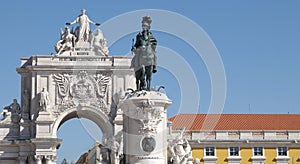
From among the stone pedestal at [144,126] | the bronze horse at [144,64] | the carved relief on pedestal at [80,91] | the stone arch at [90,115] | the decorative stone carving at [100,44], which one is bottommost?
the stone pedestal at [144,126]

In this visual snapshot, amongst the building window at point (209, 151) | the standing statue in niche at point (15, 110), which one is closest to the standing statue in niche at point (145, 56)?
the standing statue in niche at point (15, 110)

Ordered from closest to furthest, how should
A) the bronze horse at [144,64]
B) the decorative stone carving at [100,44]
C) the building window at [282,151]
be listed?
the bronze horse at [144,64] < the decorative stone carving at [100,44] < the building window at [282,151]

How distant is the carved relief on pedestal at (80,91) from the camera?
196 ft

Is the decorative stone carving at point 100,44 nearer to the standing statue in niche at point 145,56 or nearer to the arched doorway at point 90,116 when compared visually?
the arched doorway at point 90,116

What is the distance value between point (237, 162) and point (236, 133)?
2.52 m

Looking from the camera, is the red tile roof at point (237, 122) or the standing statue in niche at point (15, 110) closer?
the standing statue in niche at point (15, 110)

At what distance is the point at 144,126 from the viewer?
79.7 ft

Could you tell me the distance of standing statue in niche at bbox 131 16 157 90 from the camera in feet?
81.4

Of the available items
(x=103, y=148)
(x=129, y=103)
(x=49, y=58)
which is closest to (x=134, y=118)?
(x=129, y=103)

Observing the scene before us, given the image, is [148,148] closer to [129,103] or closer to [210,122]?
[129,103]

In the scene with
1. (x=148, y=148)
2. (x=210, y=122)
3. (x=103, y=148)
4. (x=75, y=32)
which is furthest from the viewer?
(x=210, y=122)

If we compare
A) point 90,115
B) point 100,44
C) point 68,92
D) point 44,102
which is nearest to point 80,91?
point 68,92

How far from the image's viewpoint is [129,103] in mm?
24391

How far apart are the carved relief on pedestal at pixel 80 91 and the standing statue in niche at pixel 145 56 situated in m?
34.7
